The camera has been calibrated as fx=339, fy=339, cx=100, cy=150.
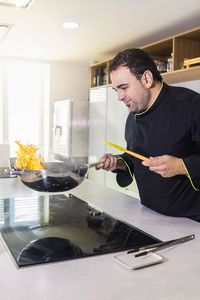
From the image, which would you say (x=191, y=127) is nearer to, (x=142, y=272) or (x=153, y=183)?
(x=153, y=183)

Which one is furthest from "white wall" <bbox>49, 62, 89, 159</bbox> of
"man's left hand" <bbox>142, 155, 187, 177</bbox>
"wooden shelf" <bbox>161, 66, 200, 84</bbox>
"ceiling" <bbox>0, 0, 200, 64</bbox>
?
"man's left hand" <bbox>142, 155, 187, 177</bbox>

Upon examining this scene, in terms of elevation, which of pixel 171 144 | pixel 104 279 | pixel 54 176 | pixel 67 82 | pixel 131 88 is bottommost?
pixel 104 279

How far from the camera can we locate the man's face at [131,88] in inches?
54.9

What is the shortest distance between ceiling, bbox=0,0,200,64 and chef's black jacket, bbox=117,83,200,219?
1.62m

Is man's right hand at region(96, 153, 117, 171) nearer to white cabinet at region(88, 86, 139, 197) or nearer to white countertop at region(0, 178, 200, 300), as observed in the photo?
white countertop at region(0, 178, 200, 300)

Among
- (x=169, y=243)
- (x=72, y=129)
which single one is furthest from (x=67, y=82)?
(x=169, y=243)

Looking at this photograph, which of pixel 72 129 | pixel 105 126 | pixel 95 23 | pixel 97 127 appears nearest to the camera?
pixel 95 23

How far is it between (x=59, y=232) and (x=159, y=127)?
2.04ft

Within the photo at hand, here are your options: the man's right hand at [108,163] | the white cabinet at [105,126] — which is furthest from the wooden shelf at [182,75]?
the man's right hand at [108,163]

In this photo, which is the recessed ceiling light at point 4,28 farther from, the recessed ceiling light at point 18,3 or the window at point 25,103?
the window at point 25,103

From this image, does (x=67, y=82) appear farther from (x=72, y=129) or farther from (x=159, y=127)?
(x=159, y=127)

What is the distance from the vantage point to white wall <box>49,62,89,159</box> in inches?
218

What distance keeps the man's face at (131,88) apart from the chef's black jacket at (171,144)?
0.15 ft

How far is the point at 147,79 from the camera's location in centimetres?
142
